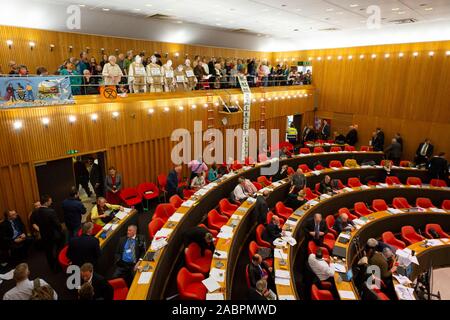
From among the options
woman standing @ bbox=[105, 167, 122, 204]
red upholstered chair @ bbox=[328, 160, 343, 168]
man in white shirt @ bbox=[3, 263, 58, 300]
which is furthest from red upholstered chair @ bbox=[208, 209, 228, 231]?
red upholstered chair @ bbox=[328, 160, 343, 168]

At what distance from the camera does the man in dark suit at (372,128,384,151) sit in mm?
17328

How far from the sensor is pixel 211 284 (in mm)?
5871

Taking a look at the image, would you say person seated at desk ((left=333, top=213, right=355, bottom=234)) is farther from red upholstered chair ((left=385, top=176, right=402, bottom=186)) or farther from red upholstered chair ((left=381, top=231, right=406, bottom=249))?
red upholstered chair ((left=385, top=176, right=402, bottom=186))

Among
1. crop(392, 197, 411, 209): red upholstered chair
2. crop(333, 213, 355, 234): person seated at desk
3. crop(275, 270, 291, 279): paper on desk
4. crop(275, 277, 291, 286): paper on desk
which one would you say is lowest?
crop(392, 197, 411, 209): red upholstered chair

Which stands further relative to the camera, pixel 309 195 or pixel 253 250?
pixel 309 195

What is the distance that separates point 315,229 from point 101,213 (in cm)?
607

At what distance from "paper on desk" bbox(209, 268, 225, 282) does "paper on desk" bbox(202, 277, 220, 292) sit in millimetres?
84

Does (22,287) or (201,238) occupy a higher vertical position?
(22,287)

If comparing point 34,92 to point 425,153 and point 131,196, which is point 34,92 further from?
point 425,153

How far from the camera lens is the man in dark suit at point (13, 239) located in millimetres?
7457

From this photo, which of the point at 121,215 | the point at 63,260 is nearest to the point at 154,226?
the point at 121,215

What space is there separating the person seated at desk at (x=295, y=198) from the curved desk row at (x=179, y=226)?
6.62 ft

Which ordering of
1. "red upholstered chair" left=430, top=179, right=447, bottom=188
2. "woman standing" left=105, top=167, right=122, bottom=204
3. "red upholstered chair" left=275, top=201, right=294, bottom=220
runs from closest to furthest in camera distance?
"red upholstered chair" left=275, top=201, right=294, bottom=220, "woman standing" left=105, top=167, right=122, bottom=204, "red upholstered chair" left=430, top=179, right=447, bottom=188
